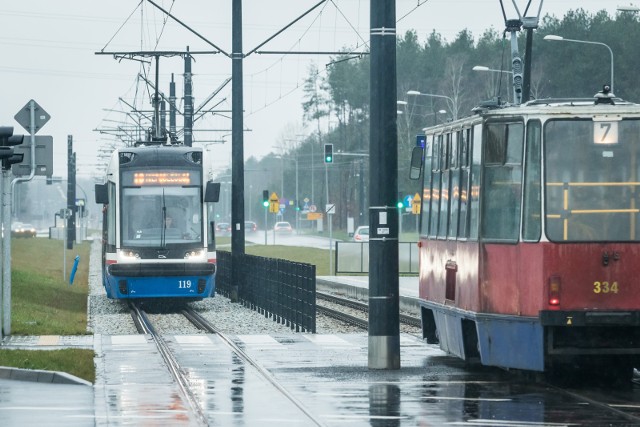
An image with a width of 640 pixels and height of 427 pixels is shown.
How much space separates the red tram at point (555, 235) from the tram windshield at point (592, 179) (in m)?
0.01

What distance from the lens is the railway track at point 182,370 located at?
47.3 feet

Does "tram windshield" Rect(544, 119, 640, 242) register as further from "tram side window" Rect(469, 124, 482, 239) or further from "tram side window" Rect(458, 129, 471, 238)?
"tram side window" Rect(458, 129, 471, 238)

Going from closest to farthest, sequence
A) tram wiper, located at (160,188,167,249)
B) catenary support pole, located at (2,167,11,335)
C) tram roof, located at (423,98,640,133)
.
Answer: tram roof, located at (423,98,640,133) < catenary support pole, located at (2,167,11,335) < tram wiper, located at (160,188,167,249)

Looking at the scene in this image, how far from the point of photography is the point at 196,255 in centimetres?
3197

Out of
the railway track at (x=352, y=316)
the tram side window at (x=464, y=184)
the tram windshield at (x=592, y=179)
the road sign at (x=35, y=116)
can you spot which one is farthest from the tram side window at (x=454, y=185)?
the railway track at (x=352, y=316)

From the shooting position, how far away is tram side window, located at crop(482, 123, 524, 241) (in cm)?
1642

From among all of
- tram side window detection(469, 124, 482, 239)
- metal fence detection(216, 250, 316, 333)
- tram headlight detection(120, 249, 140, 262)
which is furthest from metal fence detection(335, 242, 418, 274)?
tram side window detection(469, 124, 482, 239)

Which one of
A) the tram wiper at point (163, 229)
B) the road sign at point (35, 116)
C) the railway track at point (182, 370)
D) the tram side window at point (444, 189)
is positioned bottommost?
the railway track at point (182, 370)

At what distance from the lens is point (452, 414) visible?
14.2 meters

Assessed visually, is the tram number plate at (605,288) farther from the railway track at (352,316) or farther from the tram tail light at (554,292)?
the railway track at (352,316)

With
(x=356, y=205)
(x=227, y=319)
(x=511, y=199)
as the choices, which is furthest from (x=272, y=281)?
(x=356, y=205)

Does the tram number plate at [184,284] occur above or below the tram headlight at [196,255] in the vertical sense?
below

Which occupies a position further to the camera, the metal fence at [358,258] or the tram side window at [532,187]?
the metal fence at [358,258]

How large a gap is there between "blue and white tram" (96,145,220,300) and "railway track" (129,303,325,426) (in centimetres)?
70
